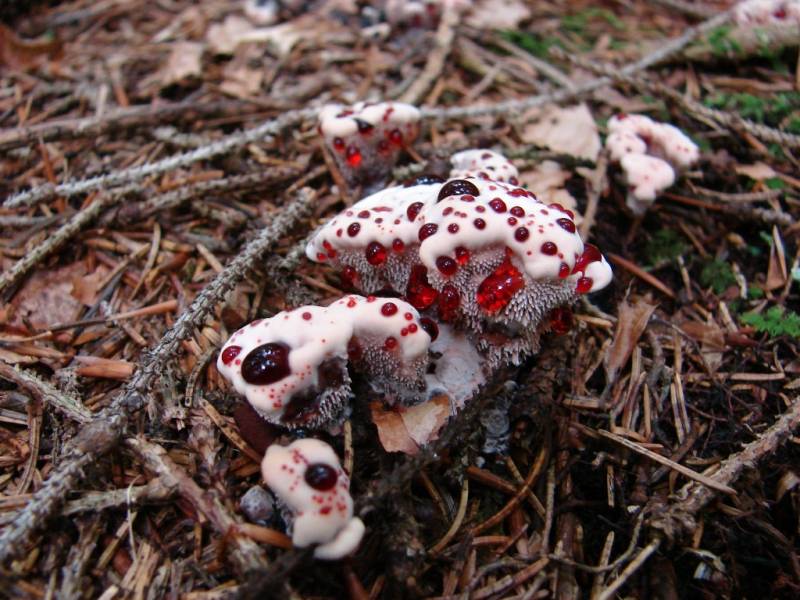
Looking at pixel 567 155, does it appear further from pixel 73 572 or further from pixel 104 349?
pixel 73 572

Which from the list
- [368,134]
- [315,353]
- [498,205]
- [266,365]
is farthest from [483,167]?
[266,365]

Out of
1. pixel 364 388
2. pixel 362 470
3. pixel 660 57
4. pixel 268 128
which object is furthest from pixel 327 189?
pixel 660 57

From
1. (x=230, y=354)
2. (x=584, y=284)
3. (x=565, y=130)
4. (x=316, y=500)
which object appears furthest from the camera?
(x=565, y=130)

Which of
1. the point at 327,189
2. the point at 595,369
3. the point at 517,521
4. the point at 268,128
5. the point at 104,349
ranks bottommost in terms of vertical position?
the point at 517,521

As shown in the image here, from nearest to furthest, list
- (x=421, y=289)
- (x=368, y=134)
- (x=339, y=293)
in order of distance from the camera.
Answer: (x=421, y=289) < (x=339, y=293) < (x=368, y=134)

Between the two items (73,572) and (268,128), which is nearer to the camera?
(73,572)

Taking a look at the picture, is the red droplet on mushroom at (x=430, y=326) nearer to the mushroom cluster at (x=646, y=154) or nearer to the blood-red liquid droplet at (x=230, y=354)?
the blood-red liquid droplet at (x=230, y=354)

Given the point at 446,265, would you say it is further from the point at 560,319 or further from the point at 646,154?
the point at 646,154
